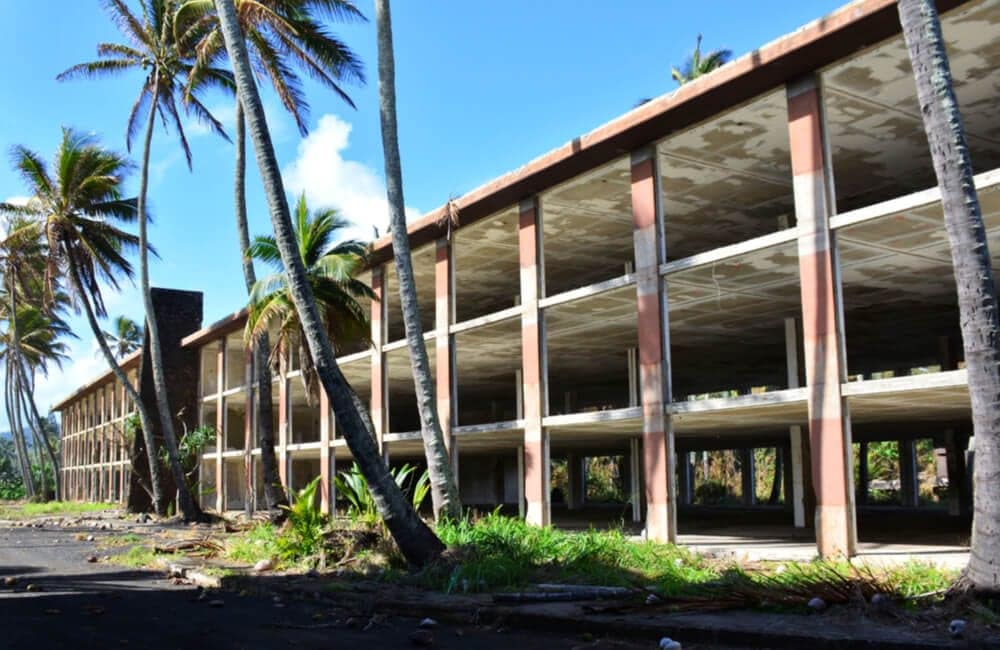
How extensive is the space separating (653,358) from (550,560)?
503 centimetres

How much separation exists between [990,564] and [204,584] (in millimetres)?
11011

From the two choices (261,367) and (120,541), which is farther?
(261,367)

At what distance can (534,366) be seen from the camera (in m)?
19.9

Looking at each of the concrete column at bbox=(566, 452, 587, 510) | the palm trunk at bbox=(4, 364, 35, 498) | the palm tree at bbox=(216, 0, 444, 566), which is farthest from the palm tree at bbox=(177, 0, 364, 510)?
the palm trunk at bbox=(4, 364, 35, 498)

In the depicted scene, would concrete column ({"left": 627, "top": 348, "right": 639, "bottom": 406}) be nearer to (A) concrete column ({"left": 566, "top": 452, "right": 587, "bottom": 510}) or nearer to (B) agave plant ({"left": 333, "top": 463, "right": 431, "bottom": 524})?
(B) agave plant ({"left": 333, "top": 463, "right": 431, "bottom": 524})

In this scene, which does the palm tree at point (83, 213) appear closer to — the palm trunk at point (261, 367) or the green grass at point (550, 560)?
the palm trunk at point (261, 367)

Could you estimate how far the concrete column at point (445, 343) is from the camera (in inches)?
890

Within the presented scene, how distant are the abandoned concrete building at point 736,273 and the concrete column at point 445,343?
0.05 m

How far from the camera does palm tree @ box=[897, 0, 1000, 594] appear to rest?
28.5 feet

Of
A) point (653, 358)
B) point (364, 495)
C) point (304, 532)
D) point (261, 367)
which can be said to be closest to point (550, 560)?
point (364, 495)

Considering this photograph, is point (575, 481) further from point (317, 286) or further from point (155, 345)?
point (317, 286)

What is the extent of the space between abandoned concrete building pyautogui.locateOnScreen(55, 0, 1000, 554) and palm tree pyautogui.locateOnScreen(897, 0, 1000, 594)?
10.2 ft

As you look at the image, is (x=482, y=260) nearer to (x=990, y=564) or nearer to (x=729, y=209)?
(x=729, y=209)

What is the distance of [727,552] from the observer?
15.8m
